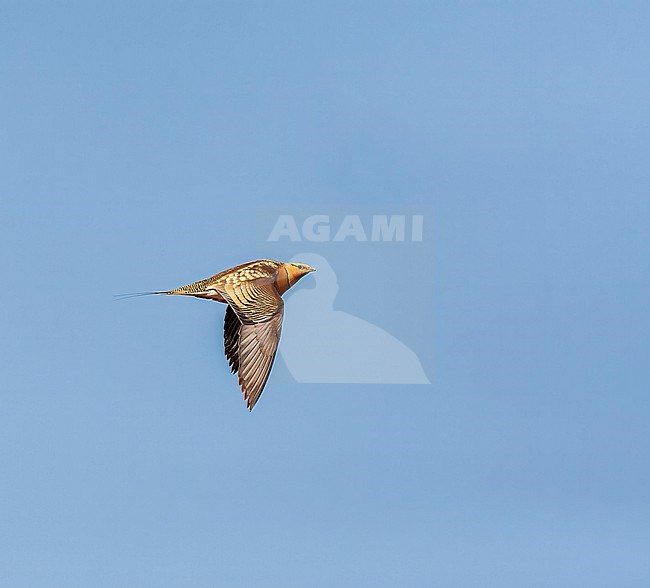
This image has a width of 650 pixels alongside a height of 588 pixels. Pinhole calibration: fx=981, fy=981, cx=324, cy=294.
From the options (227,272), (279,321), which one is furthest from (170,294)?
(279,321)

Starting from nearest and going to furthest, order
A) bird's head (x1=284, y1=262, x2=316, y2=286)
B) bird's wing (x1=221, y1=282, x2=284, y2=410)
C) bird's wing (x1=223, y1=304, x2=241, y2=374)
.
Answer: bird's wing (x1=221, y1=282, x2=284, y2=410), bird's wing (x1=223, y1=304, x2=241, y2=374), bird's head (x1=284, y1=262, x2=316, y2=286)

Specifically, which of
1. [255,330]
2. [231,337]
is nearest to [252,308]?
[255,330]

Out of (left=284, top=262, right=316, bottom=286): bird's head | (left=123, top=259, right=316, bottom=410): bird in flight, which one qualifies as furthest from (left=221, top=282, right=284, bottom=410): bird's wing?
(left=284, top=262, right=316, bottom=286): bird's head

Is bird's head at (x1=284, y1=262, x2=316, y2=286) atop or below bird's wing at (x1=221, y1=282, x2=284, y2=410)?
atop

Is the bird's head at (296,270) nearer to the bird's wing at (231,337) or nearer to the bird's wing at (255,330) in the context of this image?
the bird's wing at (255,330)

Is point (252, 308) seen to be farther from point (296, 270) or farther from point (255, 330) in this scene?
point (296, 270)

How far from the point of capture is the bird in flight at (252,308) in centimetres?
679

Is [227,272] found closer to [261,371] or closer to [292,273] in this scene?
[292,273]

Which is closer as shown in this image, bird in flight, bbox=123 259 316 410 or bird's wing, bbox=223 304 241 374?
bird in flight, bbox=123 259 316 410

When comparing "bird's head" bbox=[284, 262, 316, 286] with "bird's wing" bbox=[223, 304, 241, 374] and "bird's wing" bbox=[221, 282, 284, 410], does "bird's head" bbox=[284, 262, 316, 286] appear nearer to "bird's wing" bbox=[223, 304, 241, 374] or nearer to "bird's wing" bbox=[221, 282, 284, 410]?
"bird's wing" bbox=[221, 282, 284, 410]

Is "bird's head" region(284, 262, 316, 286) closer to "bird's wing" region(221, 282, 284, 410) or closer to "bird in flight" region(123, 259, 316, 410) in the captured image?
"bird in flight" region(123, 259, 316, 410)

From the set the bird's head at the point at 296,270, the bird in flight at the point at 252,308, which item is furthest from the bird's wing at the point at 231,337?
the bird's head at the point at 296,270

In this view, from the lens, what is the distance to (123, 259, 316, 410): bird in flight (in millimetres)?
6785

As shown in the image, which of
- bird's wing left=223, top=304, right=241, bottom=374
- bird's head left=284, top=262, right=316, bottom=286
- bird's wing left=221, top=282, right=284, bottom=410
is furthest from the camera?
bird's head left=284, top=262, right=316, bottom=286
